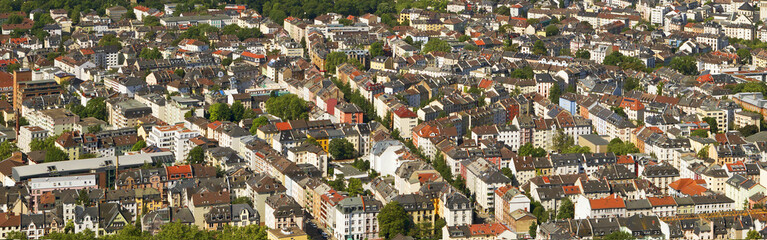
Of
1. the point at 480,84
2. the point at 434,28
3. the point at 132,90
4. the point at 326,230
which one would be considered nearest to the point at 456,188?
the point at 326,230

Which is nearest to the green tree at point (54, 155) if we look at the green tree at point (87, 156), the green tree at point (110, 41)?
the green tree at point (87, 156)

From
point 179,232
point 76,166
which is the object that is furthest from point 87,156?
point 179,232

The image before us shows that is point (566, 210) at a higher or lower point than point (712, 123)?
lower

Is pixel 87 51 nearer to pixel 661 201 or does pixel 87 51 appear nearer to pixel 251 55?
pixel 251 55

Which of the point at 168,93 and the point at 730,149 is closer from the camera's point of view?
the point at 730,149

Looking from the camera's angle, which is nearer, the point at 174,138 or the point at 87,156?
the point at 87,156

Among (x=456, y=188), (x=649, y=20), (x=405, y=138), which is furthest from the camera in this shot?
(x=649, y=20)

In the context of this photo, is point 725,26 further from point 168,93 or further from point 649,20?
point 168,93

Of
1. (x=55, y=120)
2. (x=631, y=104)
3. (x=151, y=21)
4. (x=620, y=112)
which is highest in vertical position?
(x=631, y=104)
